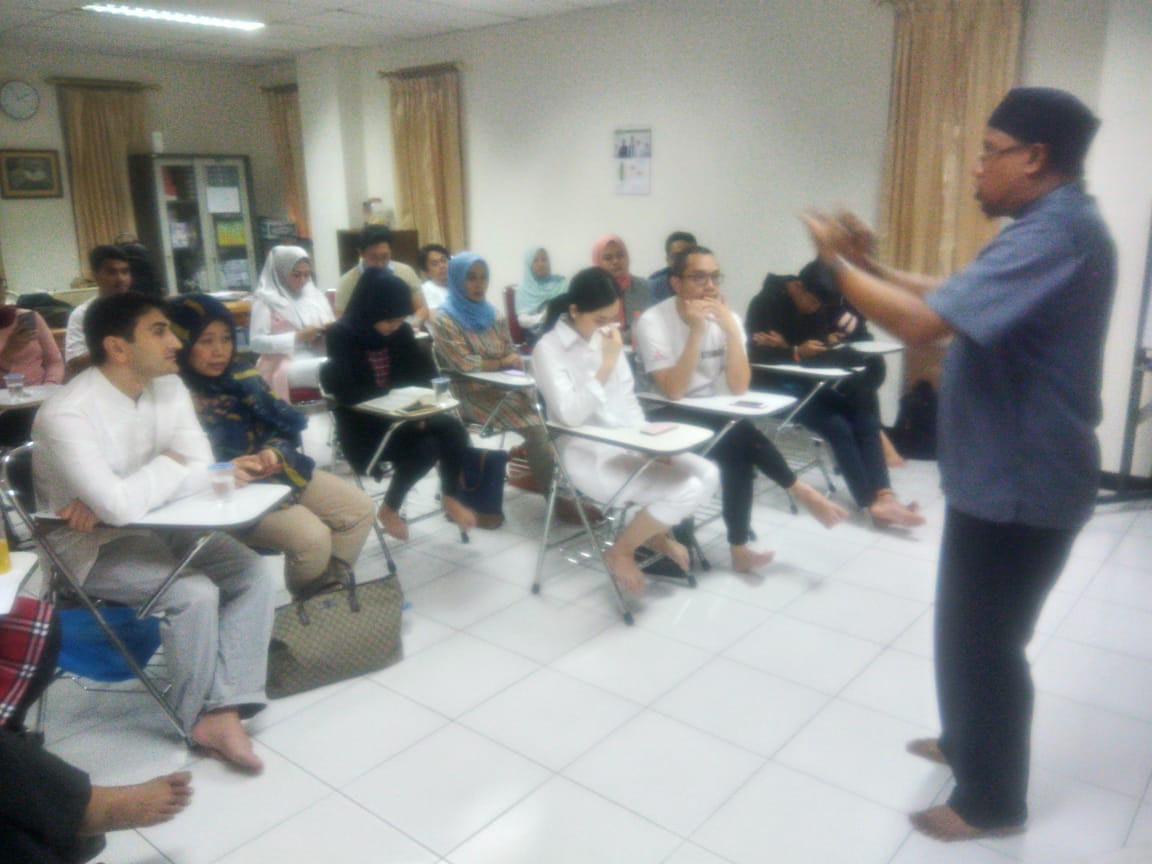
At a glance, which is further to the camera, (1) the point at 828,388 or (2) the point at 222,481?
(1) the point at 828,388

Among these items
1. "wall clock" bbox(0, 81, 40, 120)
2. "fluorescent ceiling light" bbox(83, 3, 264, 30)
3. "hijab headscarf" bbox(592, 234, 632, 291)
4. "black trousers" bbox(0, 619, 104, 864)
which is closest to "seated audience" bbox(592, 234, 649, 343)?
"hijab headscarf" bbox(592, 234, 632, 291)

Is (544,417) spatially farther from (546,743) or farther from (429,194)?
(429,194)

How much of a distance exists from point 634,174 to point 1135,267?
3.12 metres

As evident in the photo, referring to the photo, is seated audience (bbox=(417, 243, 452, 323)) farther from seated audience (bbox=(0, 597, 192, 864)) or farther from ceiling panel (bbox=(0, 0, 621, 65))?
seated audience (bbox=(0, 597, 192, 864))

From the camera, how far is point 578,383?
3150 millimetres

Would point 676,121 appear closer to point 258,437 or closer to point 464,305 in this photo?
point 464,305

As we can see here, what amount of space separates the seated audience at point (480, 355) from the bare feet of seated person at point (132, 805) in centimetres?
217

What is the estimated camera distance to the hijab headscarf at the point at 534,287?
6.09 meters

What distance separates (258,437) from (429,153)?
490cm

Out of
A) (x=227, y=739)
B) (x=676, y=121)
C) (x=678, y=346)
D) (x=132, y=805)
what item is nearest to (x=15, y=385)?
(x=227, y=739)

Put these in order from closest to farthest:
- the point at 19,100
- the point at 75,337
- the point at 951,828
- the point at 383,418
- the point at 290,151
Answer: the point at 951,828 < the point at 383,418 < the point at 75,337 < the point at 19,100 < the point at 290,151

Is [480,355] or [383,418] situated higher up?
[480,355]

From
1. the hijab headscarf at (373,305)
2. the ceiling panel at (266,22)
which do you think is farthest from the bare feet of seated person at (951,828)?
the ceiling panel at (266,22)

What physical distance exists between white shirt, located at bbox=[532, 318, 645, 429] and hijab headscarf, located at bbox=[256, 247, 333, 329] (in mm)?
2200
